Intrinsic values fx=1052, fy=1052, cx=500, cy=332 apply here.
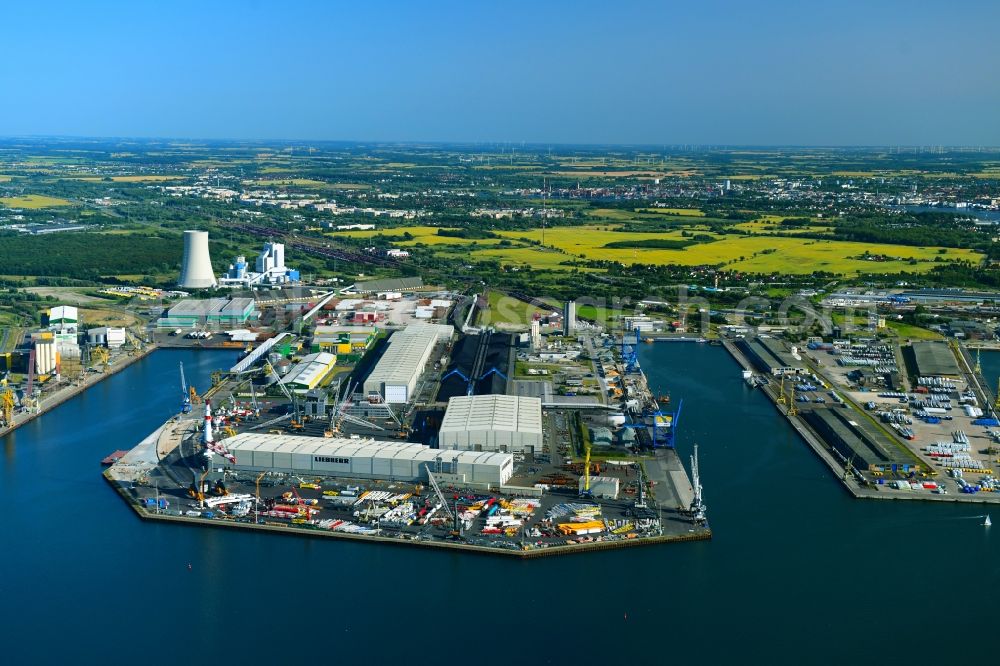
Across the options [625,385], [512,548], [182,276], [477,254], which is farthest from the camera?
[477,254]

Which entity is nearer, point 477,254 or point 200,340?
point 200,340

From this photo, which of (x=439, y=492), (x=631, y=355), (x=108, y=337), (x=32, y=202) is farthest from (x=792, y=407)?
(x=32, y=202)

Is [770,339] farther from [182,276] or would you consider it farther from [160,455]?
[182,276]

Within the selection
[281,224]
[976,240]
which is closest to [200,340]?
[281,224]

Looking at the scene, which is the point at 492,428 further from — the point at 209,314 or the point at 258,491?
the point at 209,314

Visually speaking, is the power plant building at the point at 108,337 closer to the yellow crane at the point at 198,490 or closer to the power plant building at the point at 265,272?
the power plant building at the point at 265,272

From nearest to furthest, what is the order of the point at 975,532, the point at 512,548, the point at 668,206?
1. the point at 512,548
2. the point at 975,532
3. the point at 668,206
